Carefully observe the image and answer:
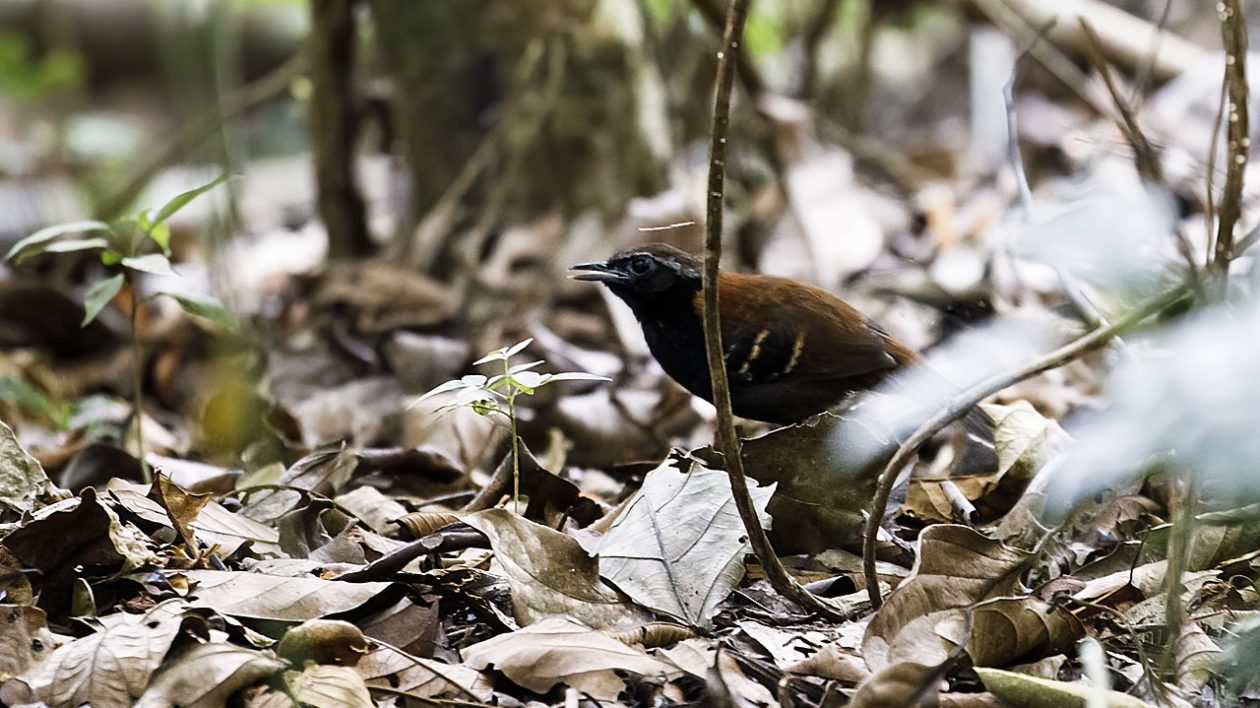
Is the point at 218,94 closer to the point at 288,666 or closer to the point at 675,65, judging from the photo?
the point at 288,666

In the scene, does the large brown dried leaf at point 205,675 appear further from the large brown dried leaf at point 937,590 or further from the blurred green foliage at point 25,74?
the blurred green foliage at point 25,74

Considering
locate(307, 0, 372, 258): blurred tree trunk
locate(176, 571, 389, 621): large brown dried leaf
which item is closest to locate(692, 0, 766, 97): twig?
locate(307, 0, 372, 258): blurred tree trunk

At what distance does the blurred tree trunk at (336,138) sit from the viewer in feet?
20.7

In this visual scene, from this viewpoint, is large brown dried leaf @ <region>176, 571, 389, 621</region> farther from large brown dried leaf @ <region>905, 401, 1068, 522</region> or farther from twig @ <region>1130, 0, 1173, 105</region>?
twig @ <region>1130, 0, 1173, 105</region>

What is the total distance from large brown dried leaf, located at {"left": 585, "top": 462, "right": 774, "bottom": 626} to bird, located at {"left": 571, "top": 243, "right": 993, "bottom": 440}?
140cm

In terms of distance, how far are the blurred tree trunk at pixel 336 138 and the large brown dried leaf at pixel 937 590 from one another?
4.37 m

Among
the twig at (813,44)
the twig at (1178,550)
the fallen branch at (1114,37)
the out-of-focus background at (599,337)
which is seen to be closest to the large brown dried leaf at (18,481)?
the out-of-focus background at (599,337)

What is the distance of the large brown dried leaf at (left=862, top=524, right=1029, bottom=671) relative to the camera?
7.73 feet

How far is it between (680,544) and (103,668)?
107cm

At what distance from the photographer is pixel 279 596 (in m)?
2.39

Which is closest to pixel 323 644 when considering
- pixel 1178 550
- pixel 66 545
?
pixel 66 545

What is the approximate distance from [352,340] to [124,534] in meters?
2.80

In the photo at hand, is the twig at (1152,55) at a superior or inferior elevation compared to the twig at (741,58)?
superior

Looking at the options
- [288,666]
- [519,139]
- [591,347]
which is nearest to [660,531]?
[288,666]
